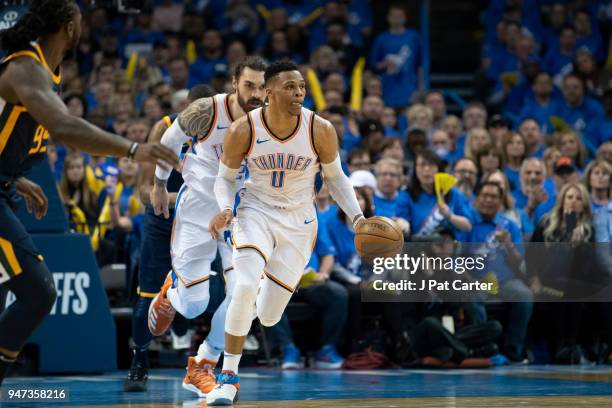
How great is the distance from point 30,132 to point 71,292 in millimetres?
4484

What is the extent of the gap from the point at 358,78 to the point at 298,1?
10.1 ft

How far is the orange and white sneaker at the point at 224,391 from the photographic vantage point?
24.9ft

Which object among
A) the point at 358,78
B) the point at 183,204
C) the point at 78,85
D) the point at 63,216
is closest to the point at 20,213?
the point at 63,216

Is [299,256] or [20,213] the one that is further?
[20,213]

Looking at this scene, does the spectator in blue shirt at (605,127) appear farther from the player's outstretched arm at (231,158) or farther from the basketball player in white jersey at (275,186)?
the player's outstretched arm at (231,158)

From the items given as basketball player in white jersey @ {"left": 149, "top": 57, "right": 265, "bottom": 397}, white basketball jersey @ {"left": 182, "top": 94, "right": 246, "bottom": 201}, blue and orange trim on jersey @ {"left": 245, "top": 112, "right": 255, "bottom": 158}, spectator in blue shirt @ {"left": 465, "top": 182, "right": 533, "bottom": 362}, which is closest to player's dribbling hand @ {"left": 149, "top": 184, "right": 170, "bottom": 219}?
basketball player in white jersey @ {"left": 149, "top": 57, "right": 265, "bottom": 397}

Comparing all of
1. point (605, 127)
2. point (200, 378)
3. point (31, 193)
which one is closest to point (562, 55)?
point (605, 127)

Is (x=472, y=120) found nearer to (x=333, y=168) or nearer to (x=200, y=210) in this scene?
(x=200, y=210)

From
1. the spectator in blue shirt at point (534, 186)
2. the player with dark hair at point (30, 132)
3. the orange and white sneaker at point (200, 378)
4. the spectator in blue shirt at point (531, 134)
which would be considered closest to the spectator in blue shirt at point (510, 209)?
the spectator in blue shirt at point (534, 186)

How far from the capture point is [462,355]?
11.4 metres

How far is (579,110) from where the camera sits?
53.7 feet

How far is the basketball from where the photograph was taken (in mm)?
7832

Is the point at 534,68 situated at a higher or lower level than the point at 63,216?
higher

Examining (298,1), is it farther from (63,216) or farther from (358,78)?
(63,216)
